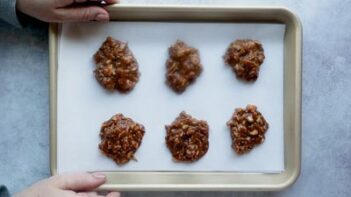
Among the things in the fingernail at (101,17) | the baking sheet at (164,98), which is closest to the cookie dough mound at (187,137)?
the baking sheet at (164,98)

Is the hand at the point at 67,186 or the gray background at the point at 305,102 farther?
the gray background at the point at 305,102

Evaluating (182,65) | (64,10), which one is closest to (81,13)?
(64,10)

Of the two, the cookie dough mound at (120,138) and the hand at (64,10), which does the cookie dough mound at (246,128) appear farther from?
the hand at (64,10)

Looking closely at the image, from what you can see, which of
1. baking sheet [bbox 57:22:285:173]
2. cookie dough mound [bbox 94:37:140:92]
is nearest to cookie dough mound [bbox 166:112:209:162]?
baking sheet [bbox 57:22:285:173]

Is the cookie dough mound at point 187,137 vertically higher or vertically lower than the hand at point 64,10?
lower

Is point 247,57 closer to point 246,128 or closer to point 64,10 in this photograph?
point 246,128

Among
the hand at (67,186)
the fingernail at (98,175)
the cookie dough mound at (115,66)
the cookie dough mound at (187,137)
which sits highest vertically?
→ the cookie dough mound at (115,66)
